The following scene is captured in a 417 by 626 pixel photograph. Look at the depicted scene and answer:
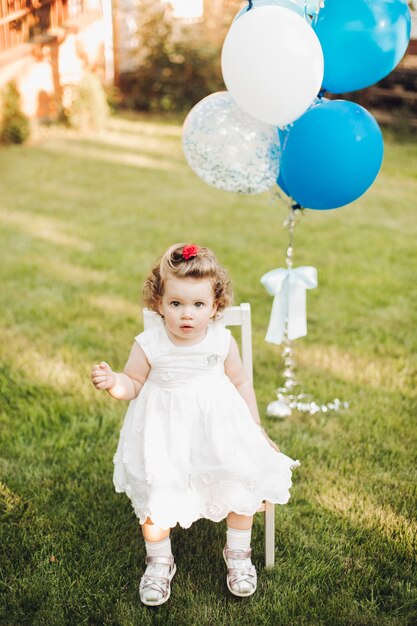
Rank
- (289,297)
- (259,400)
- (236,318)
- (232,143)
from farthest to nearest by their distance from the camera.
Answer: (259,400) < (289,297) < (232,143) < (236,318)

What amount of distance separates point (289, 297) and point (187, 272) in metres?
0.97

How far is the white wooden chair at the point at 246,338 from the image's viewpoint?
2168 mm

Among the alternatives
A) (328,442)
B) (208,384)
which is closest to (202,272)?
(208,384)

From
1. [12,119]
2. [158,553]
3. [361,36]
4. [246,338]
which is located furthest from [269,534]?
[12,119]

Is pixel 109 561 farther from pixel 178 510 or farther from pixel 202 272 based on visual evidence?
pixel 202 272

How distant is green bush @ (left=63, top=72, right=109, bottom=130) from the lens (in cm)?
860

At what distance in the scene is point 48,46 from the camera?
8.88 meters

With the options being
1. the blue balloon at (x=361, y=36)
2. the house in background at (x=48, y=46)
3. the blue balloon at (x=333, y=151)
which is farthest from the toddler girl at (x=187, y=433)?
the house in background at (x=48, y=46)

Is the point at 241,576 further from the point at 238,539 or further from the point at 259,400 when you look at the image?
the point at 259,400

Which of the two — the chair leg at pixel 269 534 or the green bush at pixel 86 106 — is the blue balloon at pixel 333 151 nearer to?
the chair leg at pixel 269 534

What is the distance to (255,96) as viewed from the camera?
225 cm

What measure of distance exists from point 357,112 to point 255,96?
1.32 feet

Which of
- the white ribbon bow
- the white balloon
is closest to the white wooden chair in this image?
the white ribbon bow

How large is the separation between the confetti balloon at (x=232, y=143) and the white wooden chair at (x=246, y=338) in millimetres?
594
